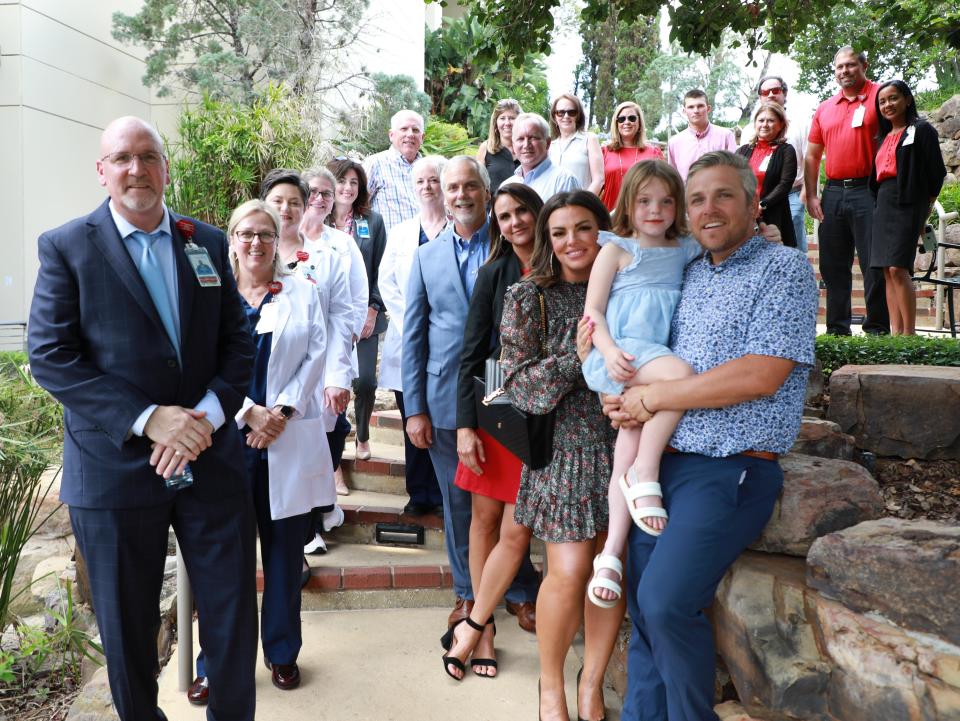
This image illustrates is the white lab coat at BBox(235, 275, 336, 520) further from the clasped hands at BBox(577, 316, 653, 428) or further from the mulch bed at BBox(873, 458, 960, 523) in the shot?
the mulch bed at BBox(873, 458, 960, 523)

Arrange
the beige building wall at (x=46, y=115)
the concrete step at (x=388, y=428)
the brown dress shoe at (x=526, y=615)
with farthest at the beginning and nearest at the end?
1. the beige building wall at (x=46, y=115)
2. the concrete step at (x=388, y=428)
3. the brown dress shoe at (x=526, y=615)

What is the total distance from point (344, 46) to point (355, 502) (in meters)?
10.1

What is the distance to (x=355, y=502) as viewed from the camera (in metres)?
4.58

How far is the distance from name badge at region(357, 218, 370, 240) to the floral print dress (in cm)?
227

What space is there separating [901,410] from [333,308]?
8.61ft

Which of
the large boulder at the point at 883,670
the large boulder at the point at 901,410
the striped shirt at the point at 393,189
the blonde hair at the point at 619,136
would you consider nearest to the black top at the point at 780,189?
the blonde hair at the point at 619,136

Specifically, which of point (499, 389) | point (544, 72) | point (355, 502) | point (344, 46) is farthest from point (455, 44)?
point (499, 389)

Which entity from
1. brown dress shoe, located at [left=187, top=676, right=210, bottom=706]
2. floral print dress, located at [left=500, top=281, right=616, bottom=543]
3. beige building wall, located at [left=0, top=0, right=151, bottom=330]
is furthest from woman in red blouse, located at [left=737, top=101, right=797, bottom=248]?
beige building wall, located at [left=0, top=0, right=151, bottom=330]

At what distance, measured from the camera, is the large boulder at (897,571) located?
200 cm

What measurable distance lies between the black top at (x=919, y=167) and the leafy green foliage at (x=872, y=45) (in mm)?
536

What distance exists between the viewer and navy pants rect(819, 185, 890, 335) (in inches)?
→ 213

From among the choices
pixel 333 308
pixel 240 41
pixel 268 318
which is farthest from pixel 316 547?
pixel 240 41

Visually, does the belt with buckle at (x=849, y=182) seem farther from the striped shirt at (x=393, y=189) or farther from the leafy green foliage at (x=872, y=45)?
the striped shirt at (x=393, y=189)

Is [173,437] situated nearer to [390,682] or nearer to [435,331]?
[435,331]
